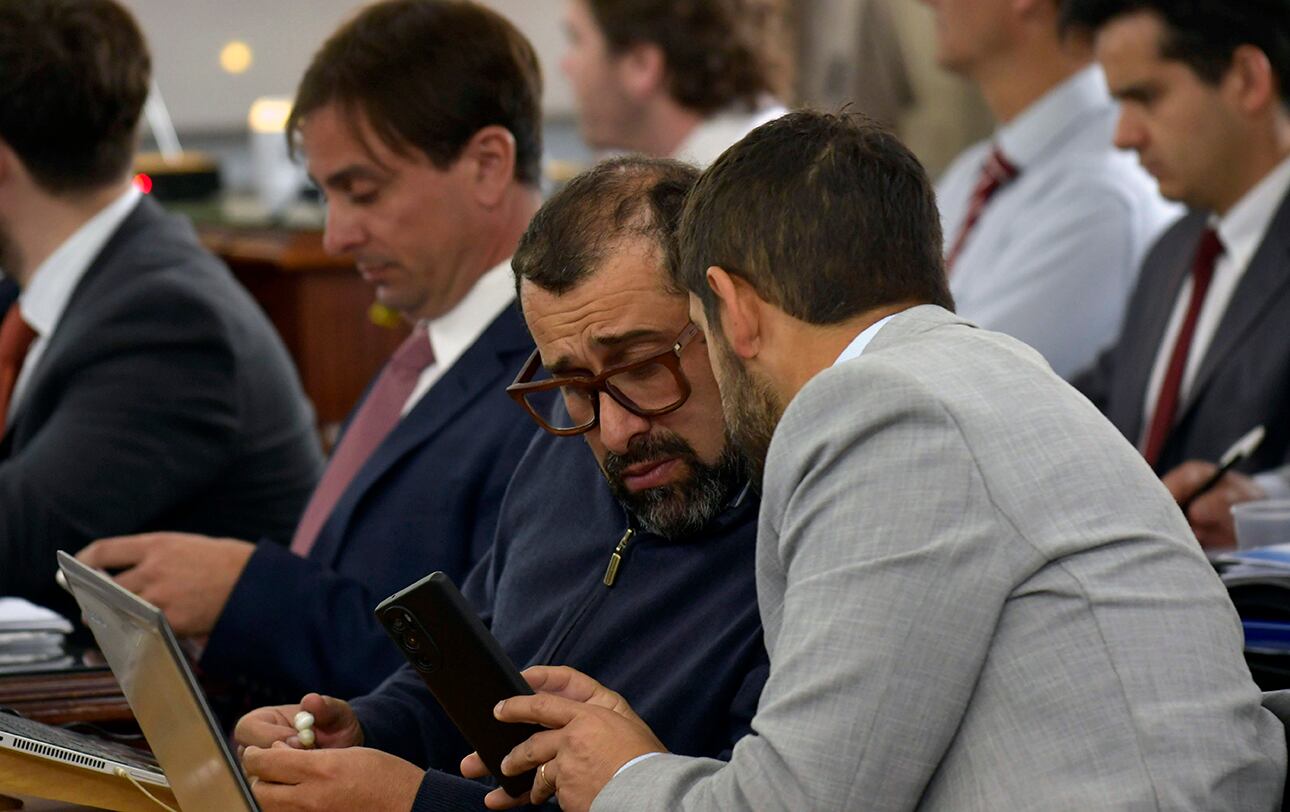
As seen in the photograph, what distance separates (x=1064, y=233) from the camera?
3402 mm

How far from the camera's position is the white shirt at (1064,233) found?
11.1 ft

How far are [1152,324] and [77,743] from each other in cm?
212

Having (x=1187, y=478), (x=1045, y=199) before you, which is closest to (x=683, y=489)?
(x=1187, y=478)

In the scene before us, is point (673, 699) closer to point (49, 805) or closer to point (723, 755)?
point (723, 755)

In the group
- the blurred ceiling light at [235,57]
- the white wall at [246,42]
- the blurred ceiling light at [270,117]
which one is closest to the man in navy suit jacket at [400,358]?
the blurred ceiling light at [270,117]

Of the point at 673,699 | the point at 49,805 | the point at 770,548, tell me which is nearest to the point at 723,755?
the point at 673,699

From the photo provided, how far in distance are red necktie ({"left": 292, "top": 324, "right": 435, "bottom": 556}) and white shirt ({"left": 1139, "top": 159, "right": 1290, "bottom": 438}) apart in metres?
1.34

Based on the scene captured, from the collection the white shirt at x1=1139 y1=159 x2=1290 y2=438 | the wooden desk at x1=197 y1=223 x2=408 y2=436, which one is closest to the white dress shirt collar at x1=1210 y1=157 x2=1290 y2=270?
the white shirt at x1=1139 y1=159 x2=1290 y2=438

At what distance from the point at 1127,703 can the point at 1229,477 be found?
1.33 meters

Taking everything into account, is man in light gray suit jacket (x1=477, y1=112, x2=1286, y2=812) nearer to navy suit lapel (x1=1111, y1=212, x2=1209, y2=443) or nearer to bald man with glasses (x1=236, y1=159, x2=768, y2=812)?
bald man with glasses (x1=236, y1=159, x2=768, y2=812)

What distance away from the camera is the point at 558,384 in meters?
1.57

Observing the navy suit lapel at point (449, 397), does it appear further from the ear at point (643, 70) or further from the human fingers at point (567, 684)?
the ear at point (643, 70)

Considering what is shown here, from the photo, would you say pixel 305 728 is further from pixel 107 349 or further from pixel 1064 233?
pixel 1064 233

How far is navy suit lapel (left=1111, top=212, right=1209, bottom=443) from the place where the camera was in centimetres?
302
